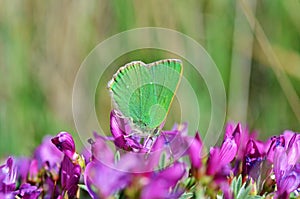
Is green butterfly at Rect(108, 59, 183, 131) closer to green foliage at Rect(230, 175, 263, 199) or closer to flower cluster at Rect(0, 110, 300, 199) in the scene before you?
flower cluster at Rect(0, 110, 300, 199)

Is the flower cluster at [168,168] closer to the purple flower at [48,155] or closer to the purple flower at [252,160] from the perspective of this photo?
the purple flower at [252,160]

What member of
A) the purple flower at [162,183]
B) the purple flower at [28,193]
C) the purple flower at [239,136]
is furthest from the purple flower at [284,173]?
the purple flower at [28,193]

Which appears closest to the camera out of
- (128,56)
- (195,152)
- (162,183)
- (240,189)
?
(162,183)

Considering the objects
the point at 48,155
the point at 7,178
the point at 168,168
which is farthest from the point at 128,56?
the point at 168,168

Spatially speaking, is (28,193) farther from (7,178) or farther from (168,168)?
(168,168)

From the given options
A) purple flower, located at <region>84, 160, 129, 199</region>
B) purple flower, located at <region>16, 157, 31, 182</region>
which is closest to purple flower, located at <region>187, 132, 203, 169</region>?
purple flower, located at <region>84, 160, 129, 199</region>

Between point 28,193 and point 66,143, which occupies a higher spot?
point 66,143

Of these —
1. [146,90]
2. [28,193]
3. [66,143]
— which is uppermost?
[146,90]

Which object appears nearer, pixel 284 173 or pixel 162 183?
pixel 162 183
